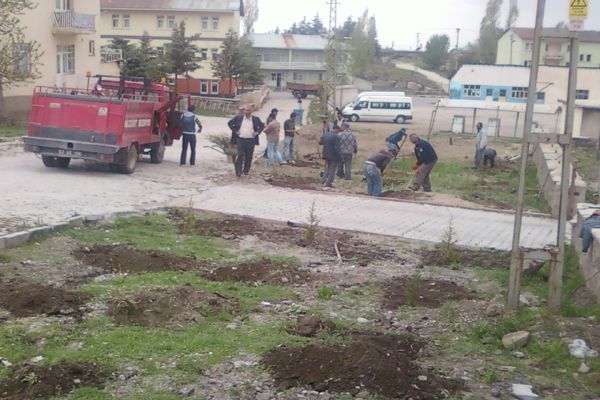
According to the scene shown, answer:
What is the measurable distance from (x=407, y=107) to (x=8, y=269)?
44016 millimetres

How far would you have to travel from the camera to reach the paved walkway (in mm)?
12070

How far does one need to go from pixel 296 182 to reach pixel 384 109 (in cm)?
3292

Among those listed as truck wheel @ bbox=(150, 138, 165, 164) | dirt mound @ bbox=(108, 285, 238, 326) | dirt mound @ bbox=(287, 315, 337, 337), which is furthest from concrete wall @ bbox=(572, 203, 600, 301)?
truck wheel @ bbox=(150, 138, 165, 164)

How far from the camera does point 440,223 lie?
13.1m

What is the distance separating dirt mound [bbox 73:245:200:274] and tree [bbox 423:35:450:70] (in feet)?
341

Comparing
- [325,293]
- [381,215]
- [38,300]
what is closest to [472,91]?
[381,215]

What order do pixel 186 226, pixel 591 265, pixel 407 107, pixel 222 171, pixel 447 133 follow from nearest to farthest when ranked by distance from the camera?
pixel 591 265 → pixel 186 226 → pixel 222 171 → pixel 447 133 → pixel 407 107

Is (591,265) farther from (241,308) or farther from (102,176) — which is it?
(102,176)

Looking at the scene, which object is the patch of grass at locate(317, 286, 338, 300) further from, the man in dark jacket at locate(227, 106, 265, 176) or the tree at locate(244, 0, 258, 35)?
the tree at locate(244, 0, 258, 35)

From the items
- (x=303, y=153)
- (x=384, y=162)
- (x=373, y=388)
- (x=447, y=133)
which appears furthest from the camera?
(x=447, y=133)

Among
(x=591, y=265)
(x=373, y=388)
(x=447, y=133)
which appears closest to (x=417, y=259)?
(x=591, y=265)

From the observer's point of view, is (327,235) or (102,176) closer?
(327,235)

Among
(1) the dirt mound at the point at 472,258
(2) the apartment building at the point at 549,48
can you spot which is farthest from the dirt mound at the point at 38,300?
(2) the apartment building at the point at 549,48

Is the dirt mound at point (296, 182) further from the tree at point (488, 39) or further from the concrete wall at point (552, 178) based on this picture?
the tree at point (488, 39)
